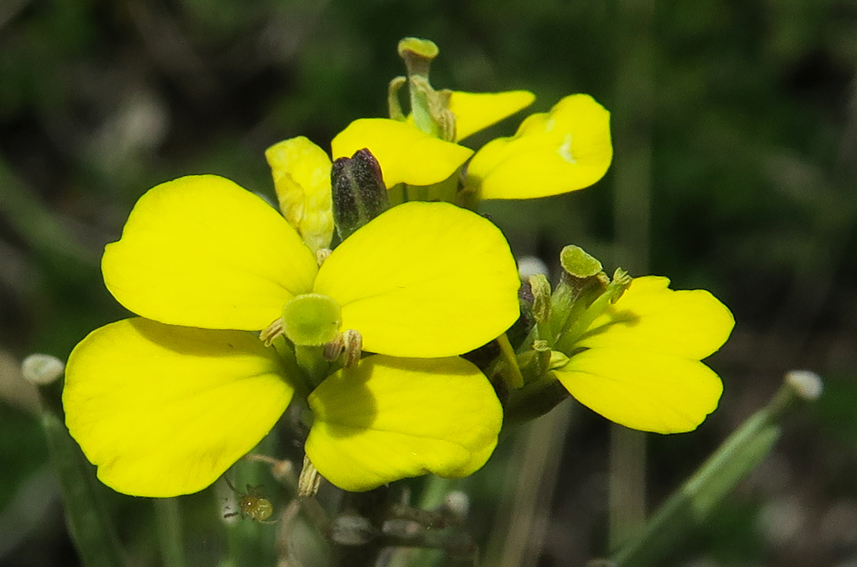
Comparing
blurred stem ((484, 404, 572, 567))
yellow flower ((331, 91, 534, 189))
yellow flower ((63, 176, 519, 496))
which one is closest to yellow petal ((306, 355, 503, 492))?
yellow flower ((63, 176, 519, 496))

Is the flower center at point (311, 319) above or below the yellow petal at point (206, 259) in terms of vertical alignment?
below

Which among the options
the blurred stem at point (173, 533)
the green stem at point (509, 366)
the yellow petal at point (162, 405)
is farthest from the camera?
the blurred stem at point (173, 533)

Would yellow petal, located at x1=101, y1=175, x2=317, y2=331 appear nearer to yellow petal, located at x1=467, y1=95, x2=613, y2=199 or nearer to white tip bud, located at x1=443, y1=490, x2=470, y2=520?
yellow petal, located at x1=467, y1=95, x2=613, y2=199

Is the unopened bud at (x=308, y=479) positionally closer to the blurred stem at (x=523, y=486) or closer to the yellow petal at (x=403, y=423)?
the yellow petal at (x=403, y=423)

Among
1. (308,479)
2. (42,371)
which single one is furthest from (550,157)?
(42,371)

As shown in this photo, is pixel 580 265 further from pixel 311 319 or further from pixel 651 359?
pixel 311 319

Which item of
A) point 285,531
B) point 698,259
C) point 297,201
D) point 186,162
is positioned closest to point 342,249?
point 297,201

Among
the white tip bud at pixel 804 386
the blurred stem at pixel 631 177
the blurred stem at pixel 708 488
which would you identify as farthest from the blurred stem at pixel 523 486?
the white tip bud at pixel 804 386

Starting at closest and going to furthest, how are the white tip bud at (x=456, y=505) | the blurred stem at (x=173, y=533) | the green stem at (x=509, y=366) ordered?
the green stem at (x=509, y=366) → the white tip bud at (x=456, y=505) → the blurred stem at (x=173, y=533)

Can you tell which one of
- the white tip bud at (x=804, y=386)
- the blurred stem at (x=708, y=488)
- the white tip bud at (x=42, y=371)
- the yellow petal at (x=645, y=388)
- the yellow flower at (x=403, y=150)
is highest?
the yellow flower at (x=403, y=150)
